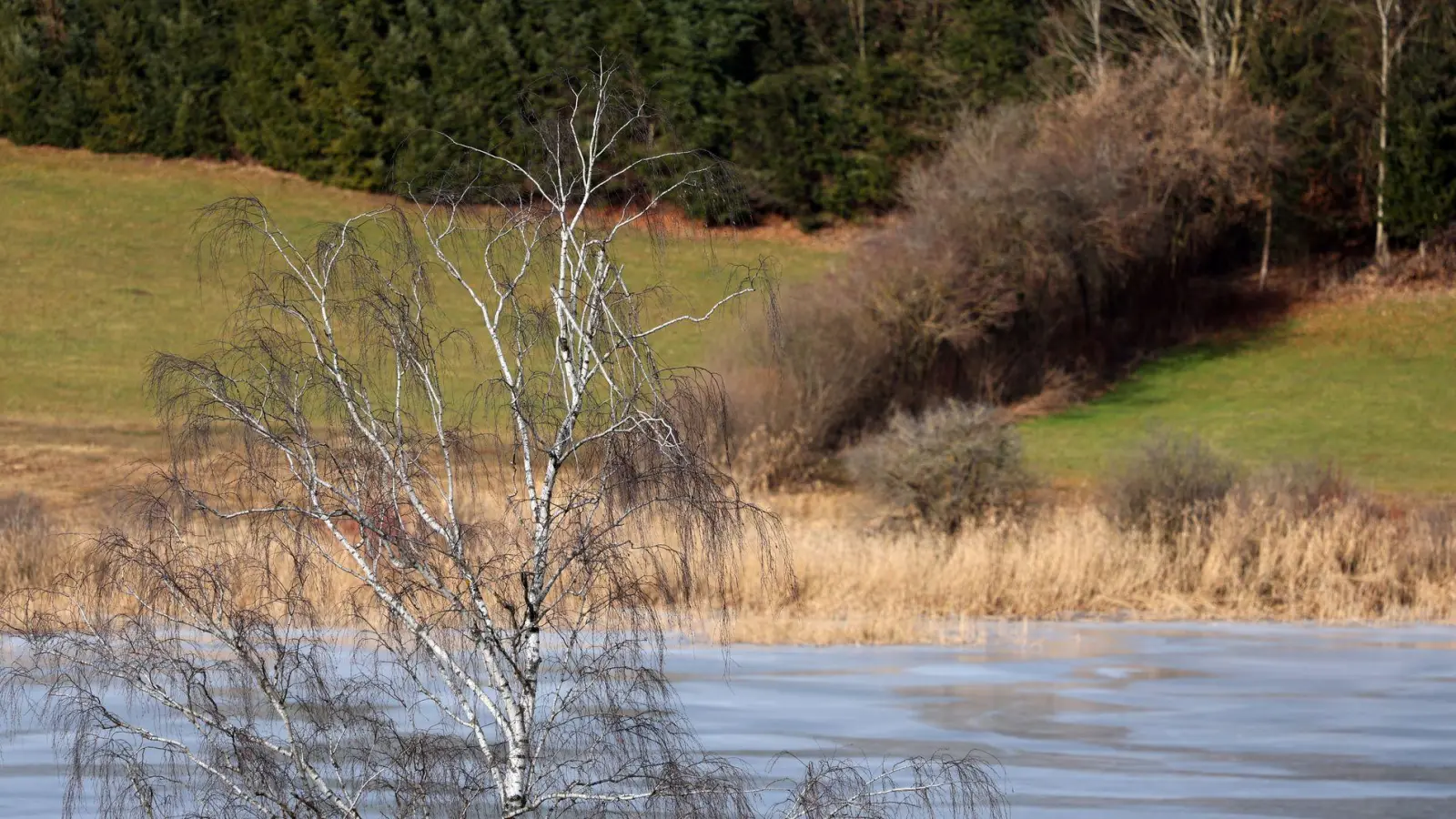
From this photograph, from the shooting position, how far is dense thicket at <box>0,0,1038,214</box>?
172 feet

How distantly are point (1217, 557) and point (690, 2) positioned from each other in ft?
113

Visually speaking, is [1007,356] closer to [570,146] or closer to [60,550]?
[60,550]

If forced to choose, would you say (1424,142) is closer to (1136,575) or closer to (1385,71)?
(1385,71)

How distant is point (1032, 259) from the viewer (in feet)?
137

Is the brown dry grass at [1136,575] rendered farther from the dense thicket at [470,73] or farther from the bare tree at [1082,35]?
the dense thicket at [470,73]

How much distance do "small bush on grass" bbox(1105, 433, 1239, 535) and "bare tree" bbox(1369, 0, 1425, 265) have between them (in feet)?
75.5

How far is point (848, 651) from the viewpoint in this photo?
18.2 m

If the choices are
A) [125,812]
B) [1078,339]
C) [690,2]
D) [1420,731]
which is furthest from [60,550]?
[690,2]

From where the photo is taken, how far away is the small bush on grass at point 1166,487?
24.6 meters

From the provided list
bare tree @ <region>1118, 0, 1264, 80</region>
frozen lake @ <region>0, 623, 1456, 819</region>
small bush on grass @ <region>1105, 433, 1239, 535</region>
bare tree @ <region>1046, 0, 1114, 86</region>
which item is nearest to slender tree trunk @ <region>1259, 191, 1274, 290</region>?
bare tree @ <region>1118, 0, 1264, 80</region>

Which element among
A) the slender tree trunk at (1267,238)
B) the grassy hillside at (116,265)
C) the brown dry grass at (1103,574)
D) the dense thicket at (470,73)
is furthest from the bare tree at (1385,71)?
the brown dry grass at (1103,574)

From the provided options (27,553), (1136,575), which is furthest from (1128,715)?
(27,553)

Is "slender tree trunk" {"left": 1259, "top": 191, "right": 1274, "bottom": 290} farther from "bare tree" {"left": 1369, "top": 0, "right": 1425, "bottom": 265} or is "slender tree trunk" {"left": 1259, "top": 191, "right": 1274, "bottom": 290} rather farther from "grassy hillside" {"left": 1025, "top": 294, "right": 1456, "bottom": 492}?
"bare tree" {"left": 1369, "top": 0, "right": 1425, "bottom": 265}

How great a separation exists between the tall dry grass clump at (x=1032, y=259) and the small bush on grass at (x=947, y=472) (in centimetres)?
613
